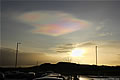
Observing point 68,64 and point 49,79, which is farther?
point 68,64

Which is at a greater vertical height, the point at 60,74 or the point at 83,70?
the point at 60,74

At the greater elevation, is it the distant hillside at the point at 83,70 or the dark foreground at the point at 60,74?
the dark foreground at the point at 60,74

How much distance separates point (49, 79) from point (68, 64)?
517ft

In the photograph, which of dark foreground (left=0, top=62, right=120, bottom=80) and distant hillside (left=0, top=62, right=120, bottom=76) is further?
distant hillside (left=0, top=62, right=120, bottom=76)

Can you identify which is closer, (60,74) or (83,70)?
(60,74)

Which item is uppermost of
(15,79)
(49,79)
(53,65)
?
(49,79)

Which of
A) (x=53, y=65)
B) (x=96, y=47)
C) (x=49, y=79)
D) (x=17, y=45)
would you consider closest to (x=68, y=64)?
(x=53, y=65)

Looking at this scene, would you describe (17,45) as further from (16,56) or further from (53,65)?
(53,65)

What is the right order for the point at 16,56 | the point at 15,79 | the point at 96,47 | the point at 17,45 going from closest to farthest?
1. the point at 15,79
2. the point at 16,56
3. the point at 17,45
4. the point at 96,47

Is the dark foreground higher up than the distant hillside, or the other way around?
the dark foreground

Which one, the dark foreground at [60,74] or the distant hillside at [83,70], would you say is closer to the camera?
the dark foreground at [60,74]

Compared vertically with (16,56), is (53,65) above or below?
below

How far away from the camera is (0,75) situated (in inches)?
1037

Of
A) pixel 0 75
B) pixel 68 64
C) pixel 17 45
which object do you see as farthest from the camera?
pixel 68 64
